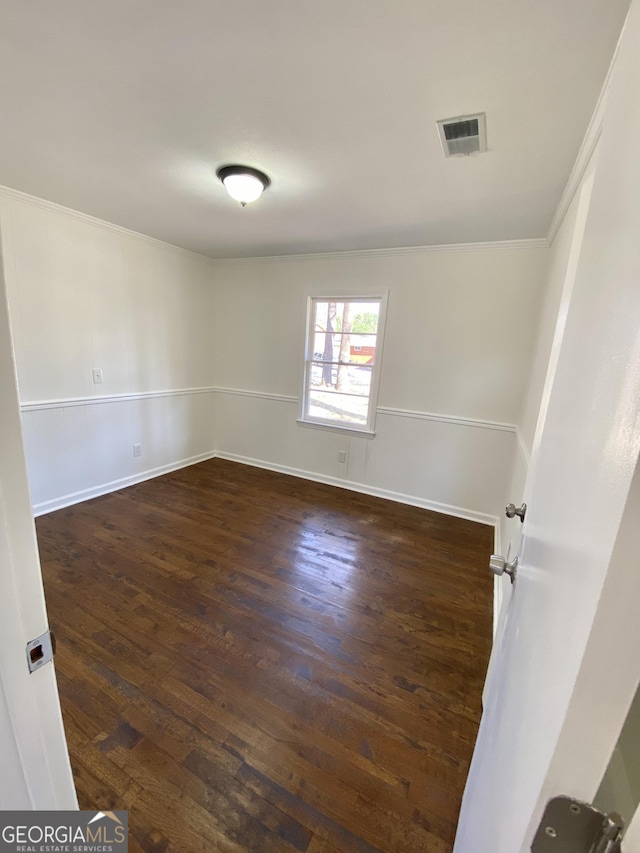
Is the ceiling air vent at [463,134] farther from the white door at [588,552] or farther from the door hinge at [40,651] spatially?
the door hinge at [40,651]

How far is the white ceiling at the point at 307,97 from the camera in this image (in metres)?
1.05

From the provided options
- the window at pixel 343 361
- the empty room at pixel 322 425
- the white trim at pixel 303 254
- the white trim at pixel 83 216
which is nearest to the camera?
the empty room at pixel 322 425

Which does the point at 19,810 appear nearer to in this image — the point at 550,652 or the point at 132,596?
the point at 550,652

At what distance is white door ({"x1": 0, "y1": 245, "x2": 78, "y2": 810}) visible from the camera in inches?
21.5

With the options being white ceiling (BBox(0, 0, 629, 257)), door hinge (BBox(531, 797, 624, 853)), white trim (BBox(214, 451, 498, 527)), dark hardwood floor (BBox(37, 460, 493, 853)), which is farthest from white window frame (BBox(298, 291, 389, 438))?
door hinge (BBox(531, 797, 624, 853))

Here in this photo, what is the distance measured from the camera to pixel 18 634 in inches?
23.1

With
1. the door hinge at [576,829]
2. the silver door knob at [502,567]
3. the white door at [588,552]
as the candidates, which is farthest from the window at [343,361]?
the door hinge at [576,829]

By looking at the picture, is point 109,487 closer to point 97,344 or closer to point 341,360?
point 97,344

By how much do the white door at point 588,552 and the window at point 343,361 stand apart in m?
2.77

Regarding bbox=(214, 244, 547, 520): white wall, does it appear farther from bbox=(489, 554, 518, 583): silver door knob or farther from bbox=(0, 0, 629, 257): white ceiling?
bbox=(489, 554, 518, 583): silver door knob

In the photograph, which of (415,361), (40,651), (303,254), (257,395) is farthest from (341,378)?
(40,651)

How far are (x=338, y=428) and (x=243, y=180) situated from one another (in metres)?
2.36

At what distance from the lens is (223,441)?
4.52m

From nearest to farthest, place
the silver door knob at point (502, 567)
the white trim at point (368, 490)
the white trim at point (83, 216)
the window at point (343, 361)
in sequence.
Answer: the silver door knob at point (502, 567)
the white trim at point (83, 216)
the white trim at point (368, 490)
the window at point (343, 361)
